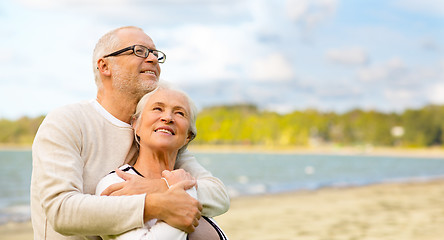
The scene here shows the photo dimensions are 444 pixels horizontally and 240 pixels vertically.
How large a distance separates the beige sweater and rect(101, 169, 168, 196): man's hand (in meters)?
0.06

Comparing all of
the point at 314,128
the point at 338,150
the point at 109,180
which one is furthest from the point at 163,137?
the point at 314,128

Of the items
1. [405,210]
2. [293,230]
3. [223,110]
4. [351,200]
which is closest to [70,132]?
[293,230]

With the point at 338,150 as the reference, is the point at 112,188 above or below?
above

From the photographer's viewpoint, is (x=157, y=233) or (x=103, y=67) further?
(x=103, y=67)

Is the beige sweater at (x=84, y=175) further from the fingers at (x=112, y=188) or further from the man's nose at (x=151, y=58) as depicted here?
the man's nose at (x=151, y=58)

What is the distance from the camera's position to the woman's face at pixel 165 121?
2.21m

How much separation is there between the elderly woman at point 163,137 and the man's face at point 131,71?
0.47 feet

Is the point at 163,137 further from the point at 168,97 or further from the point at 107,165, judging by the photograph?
the point at 107,165

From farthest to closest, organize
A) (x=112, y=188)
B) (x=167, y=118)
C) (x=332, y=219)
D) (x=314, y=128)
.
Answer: (x=314, y=128), (x=332, y=219), (x=167, y=118), (x=112, y=188)

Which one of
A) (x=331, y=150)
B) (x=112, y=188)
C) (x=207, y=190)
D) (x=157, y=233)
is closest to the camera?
(x=157, y=233)

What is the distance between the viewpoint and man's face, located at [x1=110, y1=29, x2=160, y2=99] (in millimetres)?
2486

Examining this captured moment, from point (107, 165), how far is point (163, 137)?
14.1 inches

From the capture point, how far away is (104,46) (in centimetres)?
254

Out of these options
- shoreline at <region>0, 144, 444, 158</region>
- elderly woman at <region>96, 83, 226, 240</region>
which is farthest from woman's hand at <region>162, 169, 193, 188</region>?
shoreline at <region>0, 144, 444, 158</region>
